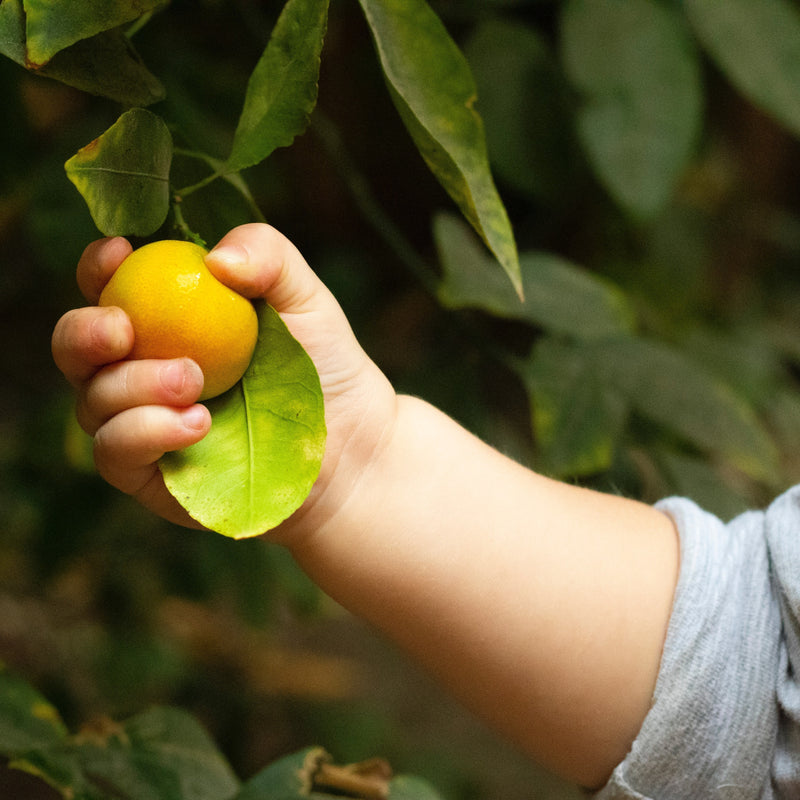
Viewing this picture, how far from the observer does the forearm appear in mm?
447

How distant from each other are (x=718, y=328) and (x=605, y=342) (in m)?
0.76

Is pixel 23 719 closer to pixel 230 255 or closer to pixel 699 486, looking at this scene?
pixel 230 255

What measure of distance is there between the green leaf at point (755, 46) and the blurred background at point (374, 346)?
4cm

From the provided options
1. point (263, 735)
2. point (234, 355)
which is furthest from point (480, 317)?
point (234, 355)

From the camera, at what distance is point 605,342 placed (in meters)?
0.67

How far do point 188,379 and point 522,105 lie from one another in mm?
535

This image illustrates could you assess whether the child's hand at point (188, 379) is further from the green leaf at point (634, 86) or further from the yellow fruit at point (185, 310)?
the green leaf at point (634, 86)

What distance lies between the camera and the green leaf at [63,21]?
0.93 feet


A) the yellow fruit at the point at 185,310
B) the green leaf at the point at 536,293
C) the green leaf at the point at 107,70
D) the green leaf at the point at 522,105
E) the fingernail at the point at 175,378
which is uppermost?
the green leaf at the point at 107,70

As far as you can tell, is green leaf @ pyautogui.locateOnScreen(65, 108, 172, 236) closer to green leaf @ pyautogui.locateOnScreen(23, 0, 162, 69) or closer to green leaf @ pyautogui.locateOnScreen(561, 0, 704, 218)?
green leaf @ pyautogui.locateOnScreen(23, 0, 162, 69)

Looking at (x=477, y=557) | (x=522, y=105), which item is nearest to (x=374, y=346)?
(x=522, y=105)

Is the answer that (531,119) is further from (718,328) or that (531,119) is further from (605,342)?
(718,328)

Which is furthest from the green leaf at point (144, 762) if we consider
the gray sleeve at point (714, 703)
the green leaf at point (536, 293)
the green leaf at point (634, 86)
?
the green leaf at point (634, 86)

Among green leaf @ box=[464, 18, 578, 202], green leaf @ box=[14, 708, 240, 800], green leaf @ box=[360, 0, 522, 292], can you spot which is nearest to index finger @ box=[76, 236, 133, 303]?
green leaf @ box=[360, 0, 522, 292]
